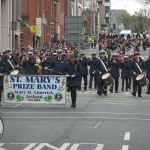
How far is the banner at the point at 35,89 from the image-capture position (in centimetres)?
2100

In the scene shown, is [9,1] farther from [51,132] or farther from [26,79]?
[51,132]

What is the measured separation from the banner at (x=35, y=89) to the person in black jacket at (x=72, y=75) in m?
0.43

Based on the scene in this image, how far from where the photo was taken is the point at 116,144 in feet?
45.6

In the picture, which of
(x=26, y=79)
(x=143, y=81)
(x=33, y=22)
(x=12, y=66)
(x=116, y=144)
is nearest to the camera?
(x=116, y=144)

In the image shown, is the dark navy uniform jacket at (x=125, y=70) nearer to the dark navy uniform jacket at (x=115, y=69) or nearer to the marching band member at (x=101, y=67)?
the dark navy uniform jacket at (x=115, y=69)

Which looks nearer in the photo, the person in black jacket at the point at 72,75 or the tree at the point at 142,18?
the person in black jacket at the point at 72,75

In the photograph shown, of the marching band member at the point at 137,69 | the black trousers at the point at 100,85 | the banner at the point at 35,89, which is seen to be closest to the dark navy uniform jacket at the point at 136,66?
the marching band member at the point at 137,69

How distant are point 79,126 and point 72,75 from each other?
4.74 metres

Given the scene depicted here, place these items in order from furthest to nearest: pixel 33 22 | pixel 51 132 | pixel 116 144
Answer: pixel 33 22
pixel 51 132
pixel 116 144

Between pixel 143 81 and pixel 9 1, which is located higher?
pixel 9 1

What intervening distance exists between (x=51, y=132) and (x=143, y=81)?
35.0 ft

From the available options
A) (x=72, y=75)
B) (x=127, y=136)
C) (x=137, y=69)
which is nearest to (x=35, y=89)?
(x=72, y=75)

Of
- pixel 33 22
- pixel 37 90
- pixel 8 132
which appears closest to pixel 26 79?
pixel 37 90

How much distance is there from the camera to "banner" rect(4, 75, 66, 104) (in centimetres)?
2100
